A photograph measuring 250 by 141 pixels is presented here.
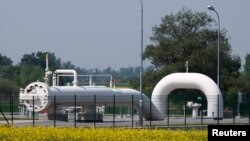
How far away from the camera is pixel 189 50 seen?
310ft

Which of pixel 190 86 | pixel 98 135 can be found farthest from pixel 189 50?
pixel 98 135

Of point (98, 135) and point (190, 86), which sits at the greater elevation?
point (190, 86)

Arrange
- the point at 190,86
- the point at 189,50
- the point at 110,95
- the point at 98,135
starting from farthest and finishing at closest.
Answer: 1. the point at 189,50
2. the point at 190,86
3. the point at 110,95
4. the point at 98,135

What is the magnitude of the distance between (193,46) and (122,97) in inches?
1567

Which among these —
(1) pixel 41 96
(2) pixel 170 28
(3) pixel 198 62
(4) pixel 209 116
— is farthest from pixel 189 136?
(2) pixel 170 28

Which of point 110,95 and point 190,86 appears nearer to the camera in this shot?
point 110,95

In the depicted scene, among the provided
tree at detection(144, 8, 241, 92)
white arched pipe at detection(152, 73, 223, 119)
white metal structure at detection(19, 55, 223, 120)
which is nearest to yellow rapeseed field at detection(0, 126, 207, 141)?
white metal structure at detection(19, 55, 223, 120)

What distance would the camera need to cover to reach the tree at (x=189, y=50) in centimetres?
9156

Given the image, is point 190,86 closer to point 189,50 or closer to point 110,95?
point 110,95

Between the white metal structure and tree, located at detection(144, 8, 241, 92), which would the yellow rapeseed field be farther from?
tree, located at detection(144, 8, 241, 92)

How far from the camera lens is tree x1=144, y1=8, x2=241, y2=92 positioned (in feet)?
300

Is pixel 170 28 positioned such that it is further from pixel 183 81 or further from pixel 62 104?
pixel 62 104

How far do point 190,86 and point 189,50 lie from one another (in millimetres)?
35521

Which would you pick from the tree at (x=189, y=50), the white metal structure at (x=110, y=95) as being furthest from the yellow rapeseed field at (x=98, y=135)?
the tree at (x=189, y=50)
